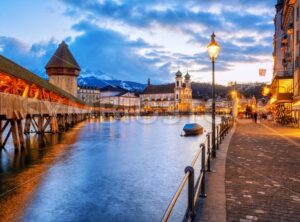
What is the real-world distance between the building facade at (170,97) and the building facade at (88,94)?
28206 mm

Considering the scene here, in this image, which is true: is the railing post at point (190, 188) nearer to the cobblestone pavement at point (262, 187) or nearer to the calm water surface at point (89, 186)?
the cobblestone pavement at point (262, 187)

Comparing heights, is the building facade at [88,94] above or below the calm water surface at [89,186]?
above

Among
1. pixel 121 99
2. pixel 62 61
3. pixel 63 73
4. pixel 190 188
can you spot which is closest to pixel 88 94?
pixel 121 99

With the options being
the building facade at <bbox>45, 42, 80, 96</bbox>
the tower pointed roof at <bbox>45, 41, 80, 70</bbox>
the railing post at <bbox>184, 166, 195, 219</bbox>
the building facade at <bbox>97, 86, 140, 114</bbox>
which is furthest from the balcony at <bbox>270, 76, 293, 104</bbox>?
the building facade at <bbox>97, 86, 140, 114</bbox>

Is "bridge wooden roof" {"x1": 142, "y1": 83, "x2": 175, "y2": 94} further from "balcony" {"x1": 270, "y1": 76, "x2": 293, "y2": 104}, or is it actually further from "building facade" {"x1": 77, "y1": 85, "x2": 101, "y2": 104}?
"balcony" {"x1": 270, "y1": 76, "x2": 293, "y2": 104}

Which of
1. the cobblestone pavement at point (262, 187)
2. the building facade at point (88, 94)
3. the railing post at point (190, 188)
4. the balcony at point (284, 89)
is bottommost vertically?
the cobblestone pavement at point (262, 187)

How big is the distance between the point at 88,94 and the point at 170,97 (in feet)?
150

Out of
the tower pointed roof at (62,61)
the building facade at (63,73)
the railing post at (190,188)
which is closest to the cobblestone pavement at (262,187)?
the railing post at (190,188)

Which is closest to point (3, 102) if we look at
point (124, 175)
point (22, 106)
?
point (22, 106)

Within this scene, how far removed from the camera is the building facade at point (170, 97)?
570 ft

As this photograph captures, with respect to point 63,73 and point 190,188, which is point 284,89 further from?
point 63,73

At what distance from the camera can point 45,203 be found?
1054cm

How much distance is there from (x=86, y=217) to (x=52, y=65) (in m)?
72.0

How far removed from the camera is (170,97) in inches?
7106
